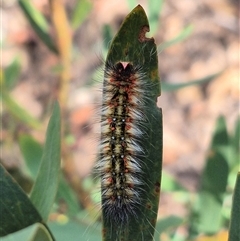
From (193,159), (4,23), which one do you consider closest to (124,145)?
(193,159)

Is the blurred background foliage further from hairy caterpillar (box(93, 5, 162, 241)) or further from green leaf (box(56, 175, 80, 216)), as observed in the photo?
hairy caterpillar (box(93, 5, 162, 241))

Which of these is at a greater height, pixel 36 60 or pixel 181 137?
pixel 36 60

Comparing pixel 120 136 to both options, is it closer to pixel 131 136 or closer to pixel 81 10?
pixel 131 136

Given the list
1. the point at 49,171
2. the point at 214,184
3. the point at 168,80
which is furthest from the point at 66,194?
the point at 168,80


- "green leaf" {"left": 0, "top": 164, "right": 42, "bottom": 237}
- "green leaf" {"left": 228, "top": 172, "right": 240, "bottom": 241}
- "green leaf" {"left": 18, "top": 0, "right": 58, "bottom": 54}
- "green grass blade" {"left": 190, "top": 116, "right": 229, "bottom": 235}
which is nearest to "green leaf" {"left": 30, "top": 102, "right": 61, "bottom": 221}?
"green leaf" {"left": 0, "top": 164, "right": 42, "bottom": 237}

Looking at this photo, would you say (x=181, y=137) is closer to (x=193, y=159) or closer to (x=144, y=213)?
(x=193, y=159)
